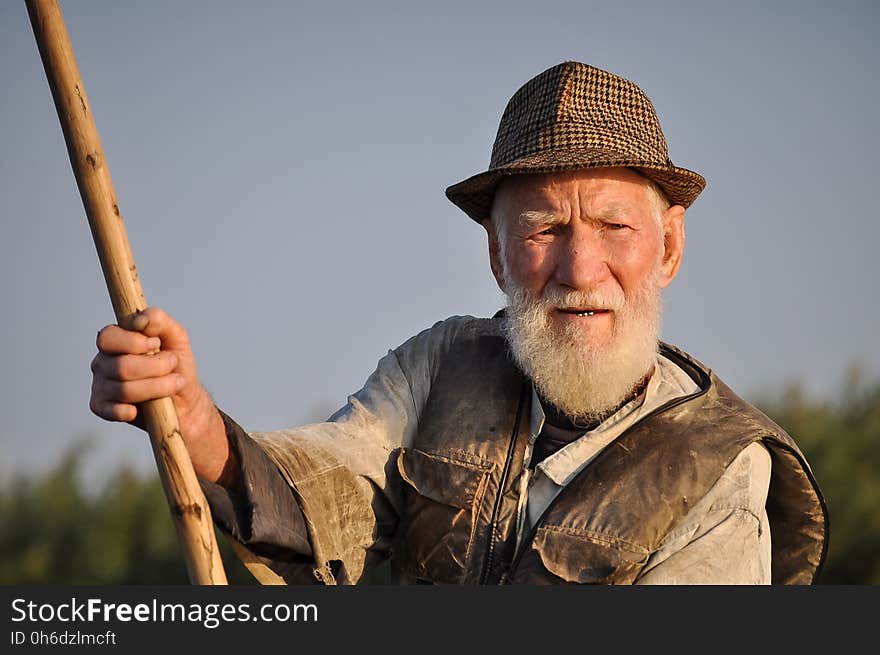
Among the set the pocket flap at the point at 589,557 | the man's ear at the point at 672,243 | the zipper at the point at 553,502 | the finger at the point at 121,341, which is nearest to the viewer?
the finger at the point at 121,341

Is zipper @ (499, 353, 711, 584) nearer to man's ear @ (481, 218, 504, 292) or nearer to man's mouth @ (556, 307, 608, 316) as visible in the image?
man's mouth @ (556, 307, 608, 316)

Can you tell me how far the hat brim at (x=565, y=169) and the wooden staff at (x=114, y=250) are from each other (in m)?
1.49

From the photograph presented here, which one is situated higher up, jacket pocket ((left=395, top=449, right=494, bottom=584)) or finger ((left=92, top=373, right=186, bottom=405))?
finger ((left=92, top=373, right=186, bottom=405))

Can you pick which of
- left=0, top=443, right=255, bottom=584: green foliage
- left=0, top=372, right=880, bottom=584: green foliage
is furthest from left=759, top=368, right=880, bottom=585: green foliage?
left=0, top=443, right=255, bottom=584: green foliage

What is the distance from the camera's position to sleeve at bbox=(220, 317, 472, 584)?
3.32m

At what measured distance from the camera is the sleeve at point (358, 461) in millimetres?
3320

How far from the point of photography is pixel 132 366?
8.15ft

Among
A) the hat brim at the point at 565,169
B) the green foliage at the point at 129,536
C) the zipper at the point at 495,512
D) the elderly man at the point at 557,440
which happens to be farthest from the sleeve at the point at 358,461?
the green foliage at the point at 129,536

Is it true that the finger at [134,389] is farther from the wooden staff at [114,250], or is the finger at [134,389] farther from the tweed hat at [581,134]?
the tweed hat at [581,134]

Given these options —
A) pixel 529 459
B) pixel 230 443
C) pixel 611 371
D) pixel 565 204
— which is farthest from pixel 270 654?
pixel 565 204

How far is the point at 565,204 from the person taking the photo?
3.46 metres

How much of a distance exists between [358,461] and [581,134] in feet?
4.55

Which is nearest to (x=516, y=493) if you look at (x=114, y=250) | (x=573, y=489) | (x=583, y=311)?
(x=573, y=489)

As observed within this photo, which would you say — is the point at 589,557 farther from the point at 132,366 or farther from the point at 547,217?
the point at 132,366
